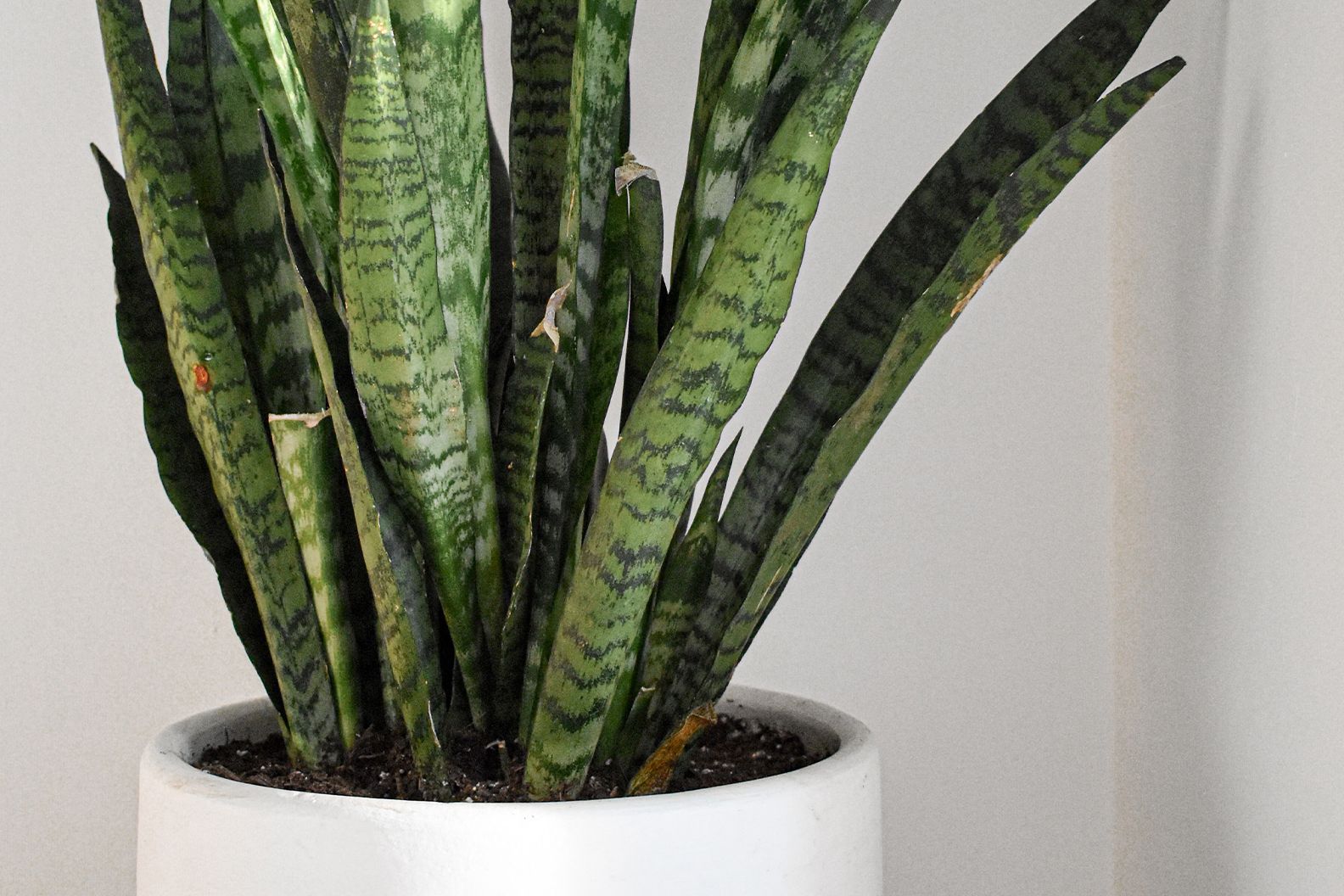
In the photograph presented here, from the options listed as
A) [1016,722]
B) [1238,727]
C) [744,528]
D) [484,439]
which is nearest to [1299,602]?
[1238,727]

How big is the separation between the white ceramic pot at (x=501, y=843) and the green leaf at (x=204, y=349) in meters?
0.08

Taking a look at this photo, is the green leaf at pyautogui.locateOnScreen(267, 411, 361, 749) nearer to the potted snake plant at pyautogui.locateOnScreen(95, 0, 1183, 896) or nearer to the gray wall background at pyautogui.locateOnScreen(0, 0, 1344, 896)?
the potted snake plant at pyautogui.locateOnScreen(95, 0, 1183, 896)

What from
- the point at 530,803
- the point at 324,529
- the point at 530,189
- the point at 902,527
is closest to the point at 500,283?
the point at 530,189

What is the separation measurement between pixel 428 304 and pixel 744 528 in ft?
0.54

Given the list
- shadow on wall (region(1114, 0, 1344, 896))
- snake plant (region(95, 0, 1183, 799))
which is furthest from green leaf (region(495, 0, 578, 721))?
shadow on wall (region(1114, 0, 1344, 896))

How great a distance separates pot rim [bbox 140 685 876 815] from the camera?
0.39 m

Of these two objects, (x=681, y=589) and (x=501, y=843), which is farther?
(x=681, y=589)

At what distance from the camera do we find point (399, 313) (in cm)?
41

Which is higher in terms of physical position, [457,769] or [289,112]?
[289,112]

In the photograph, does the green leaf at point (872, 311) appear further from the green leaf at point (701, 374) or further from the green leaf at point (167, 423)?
the green leaf at point (167, 423)

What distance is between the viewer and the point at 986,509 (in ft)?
2.79

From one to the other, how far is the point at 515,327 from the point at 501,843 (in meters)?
0.23

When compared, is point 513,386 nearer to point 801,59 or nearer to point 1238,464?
point 801,59

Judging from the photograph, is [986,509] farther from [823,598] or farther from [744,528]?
[744,528]
